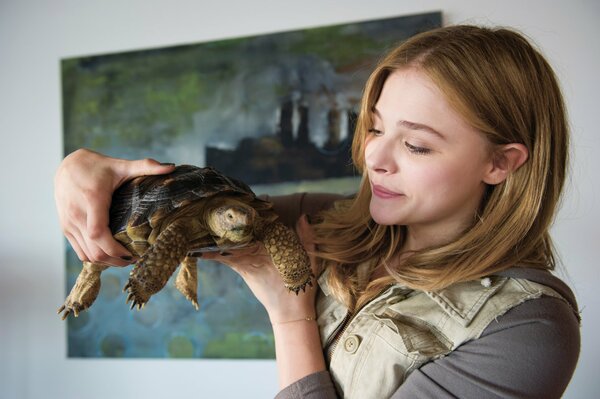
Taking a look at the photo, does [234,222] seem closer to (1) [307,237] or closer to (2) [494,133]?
(1) [307,237]

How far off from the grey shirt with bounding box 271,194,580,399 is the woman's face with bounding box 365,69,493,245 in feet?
0.76

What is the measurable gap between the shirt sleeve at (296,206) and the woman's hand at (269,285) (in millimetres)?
135

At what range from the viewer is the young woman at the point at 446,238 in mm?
880

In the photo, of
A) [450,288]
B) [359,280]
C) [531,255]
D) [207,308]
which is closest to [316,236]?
[359,280]

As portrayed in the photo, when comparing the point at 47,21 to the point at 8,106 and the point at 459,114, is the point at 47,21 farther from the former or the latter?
the point at 459,114

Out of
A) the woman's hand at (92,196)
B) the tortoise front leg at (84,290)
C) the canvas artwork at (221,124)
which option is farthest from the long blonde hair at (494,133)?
the canvas artwork at (221,124)

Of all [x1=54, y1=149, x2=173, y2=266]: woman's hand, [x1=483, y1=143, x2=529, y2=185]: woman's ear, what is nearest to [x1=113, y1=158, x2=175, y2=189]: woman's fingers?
[x1=54, y1=149, x2=173, y2=266]: woman's hand

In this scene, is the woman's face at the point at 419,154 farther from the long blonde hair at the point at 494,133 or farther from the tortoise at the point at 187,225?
the tortoise at the point at 187,225

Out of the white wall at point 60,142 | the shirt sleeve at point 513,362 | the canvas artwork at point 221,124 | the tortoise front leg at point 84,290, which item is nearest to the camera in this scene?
the shirt sleeve at point 513,362

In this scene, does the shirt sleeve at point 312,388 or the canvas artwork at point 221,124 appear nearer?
the shirt sleeve at point 312,388

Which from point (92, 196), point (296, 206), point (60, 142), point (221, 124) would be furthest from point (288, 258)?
point (60, 142)

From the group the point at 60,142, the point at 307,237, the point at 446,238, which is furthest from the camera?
the point at 60,142

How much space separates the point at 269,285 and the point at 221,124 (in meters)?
1.53

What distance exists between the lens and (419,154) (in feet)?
3.07
